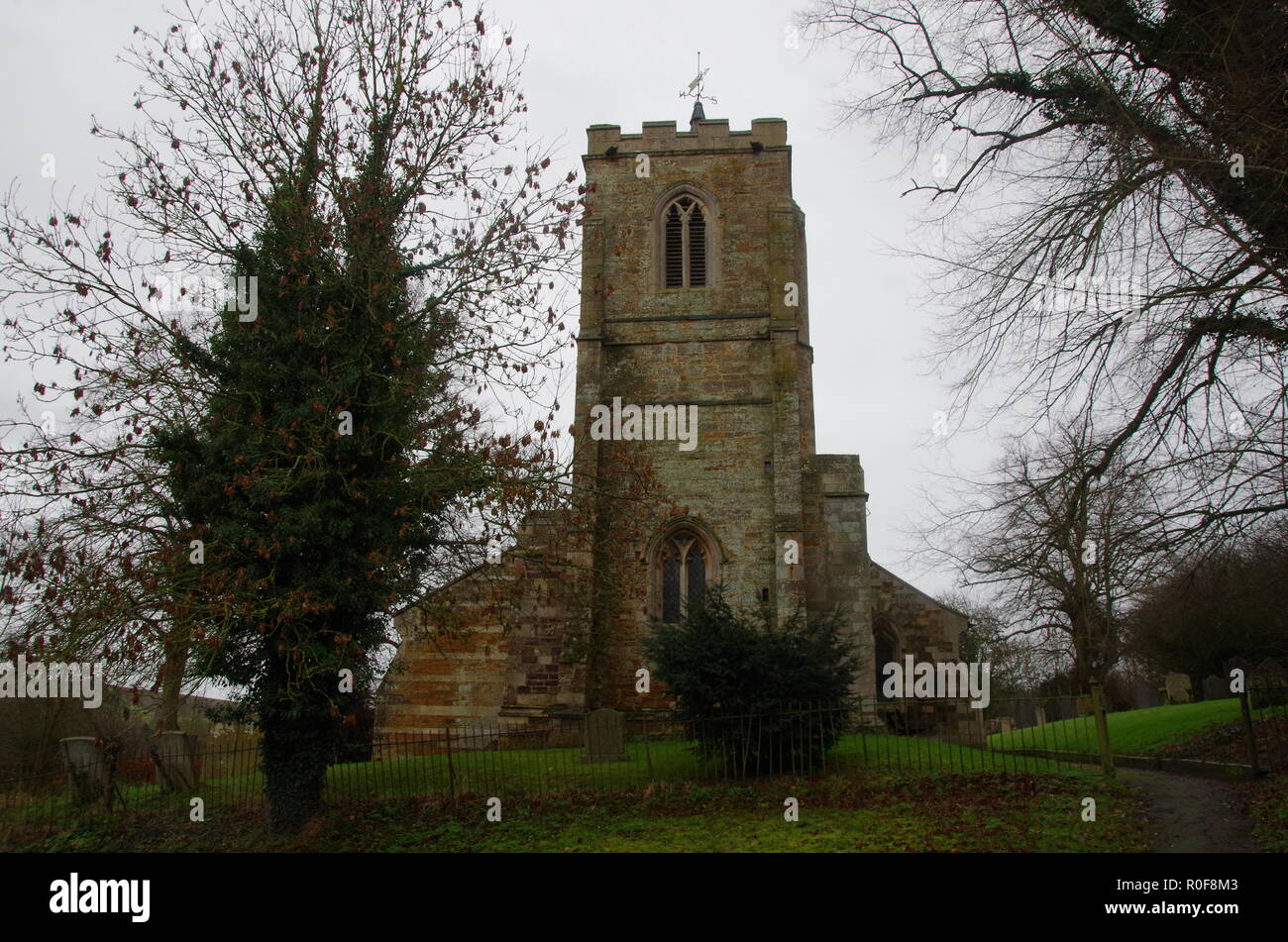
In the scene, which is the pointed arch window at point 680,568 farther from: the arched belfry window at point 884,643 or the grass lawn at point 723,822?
the grass lawn at point 723,822

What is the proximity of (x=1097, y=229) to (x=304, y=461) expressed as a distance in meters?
8.68

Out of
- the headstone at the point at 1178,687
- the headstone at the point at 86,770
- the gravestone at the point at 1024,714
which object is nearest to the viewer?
the headstone at the point at 86,770

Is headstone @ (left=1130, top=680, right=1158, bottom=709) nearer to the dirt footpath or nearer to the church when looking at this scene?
the church

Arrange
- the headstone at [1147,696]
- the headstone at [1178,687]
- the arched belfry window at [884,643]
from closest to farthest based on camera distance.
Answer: the arched belfry window at [884,643]
the headstone at [1178,687]
the headstone at [1147,696]

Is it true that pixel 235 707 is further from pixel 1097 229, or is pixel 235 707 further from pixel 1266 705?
pixel 1266 705

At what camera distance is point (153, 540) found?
11.2 meters

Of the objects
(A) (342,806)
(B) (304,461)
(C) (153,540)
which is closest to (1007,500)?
(B) (304,461)

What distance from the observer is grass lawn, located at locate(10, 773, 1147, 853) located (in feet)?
32.4

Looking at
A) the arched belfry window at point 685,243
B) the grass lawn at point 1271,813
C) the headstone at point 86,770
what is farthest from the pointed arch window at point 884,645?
the headstone at point 86,770

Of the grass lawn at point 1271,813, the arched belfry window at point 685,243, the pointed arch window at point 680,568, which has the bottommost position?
the grass lawn at point 1271,813

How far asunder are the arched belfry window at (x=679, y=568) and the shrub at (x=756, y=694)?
5.46 metres

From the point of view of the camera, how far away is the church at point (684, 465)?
17.6 meters

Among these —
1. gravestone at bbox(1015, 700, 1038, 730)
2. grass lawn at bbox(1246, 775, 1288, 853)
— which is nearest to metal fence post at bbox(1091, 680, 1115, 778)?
Result: grass lawn at bbox(1246, 775, 1288, 853)

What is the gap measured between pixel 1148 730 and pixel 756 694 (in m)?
8.86
